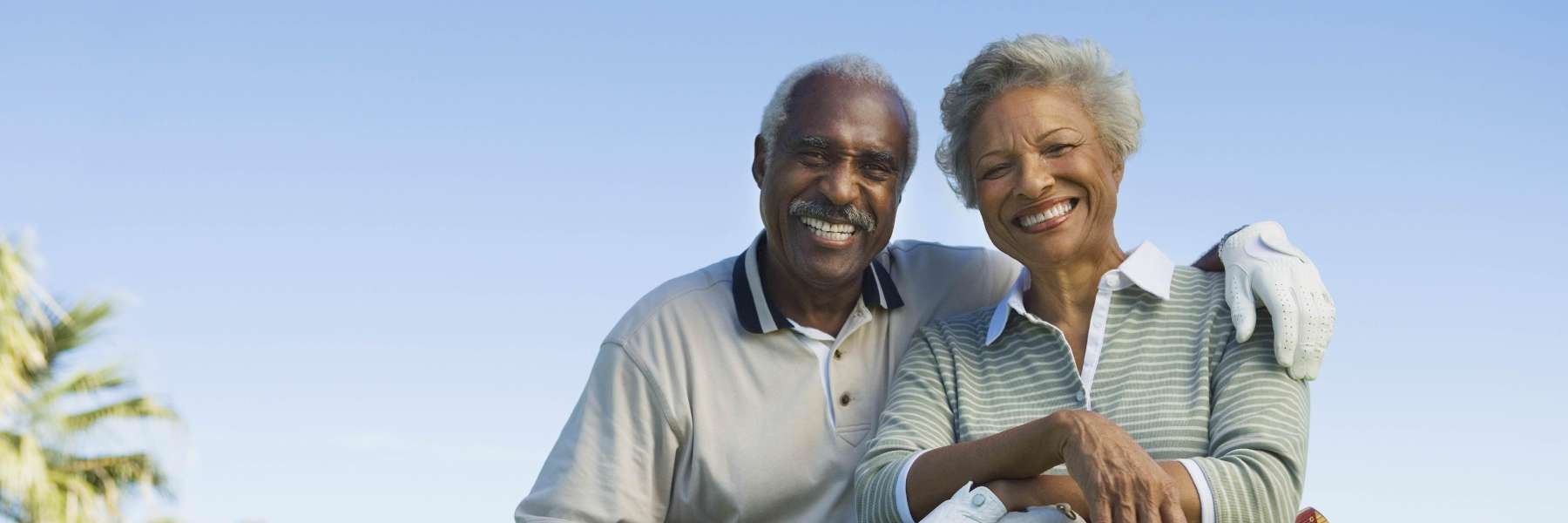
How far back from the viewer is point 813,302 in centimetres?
373

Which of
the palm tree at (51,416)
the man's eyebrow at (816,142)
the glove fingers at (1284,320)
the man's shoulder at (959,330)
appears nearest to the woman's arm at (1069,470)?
the glove fingers at (1284,320)

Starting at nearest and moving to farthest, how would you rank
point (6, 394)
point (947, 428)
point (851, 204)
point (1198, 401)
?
point (1198, 401) → point (947, 428) → point (851, 204) → point (6, 394)

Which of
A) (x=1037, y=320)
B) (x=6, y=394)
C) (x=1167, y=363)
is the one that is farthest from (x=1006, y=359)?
(x=6, y=394)

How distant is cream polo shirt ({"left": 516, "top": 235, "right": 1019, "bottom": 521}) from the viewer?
3.56 m

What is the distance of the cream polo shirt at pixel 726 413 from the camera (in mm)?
3564

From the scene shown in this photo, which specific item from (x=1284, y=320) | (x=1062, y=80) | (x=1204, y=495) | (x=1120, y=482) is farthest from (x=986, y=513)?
(x=1062, y=80)

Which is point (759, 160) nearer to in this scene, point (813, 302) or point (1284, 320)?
point (813, 302)

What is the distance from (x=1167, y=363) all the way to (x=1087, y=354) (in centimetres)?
17

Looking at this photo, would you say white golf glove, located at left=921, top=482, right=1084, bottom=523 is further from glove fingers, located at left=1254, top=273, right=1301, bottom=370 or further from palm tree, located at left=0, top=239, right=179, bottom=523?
palm tree, located at left=0, top=239, right=179, bottom=523

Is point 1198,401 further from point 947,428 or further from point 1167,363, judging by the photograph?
point 947,428

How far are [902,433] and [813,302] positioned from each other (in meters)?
0.72

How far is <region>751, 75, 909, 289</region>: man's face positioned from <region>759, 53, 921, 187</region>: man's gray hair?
0.9 inches

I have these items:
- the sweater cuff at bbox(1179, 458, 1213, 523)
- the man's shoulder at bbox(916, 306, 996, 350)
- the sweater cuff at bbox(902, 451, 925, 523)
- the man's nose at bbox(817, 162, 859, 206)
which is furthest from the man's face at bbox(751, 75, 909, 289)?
the sweater cuff at bbox(1179, 458, 1213, 523)

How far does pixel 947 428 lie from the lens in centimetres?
315
